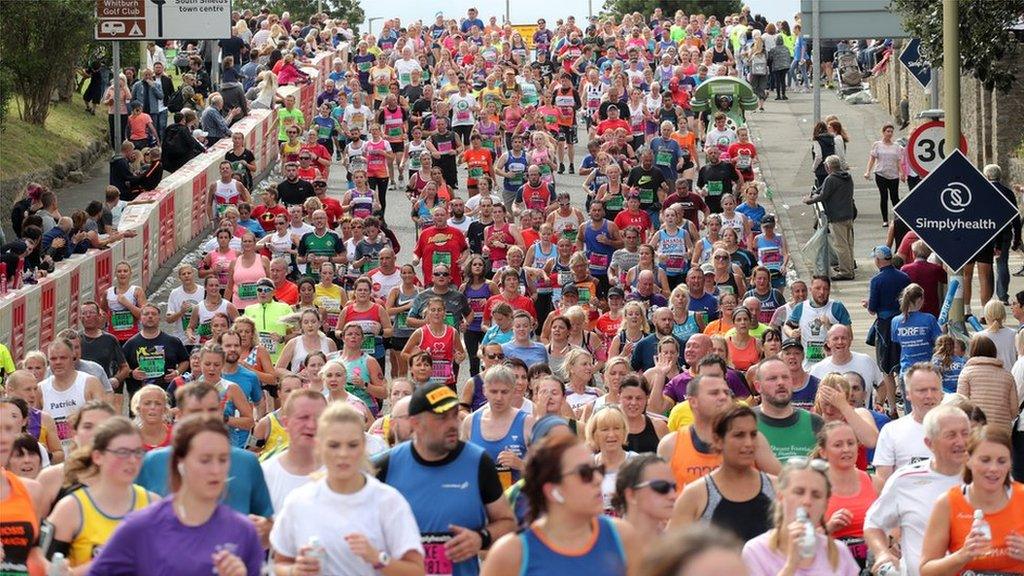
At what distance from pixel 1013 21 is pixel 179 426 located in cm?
1998

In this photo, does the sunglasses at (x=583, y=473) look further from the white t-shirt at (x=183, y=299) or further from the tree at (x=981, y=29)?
the tree at (x=981, y=29)

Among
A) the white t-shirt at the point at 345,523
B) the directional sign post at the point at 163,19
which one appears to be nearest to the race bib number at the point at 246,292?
the white t-shirt at the point at 345,523

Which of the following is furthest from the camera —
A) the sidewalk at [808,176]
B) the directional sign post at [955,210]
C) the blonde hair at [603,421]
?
the sidewalk at [808,176]

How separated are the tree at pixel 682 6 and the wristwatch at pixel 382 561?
67.1m

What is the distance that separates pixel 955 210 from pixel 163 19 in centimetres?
2354

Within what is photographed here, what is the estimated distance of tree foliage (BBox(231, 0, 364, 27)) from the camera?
74119 millimetres

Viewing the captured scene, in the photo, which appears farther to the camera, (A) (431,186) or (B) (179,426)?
(A) (431,186)

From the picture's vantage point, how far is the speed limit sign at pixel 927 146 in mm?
18172

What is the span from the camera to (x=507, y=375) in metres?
11.2

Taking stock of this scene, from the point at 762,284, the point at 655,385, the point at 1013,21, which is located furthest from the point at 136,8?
the point at 655,385

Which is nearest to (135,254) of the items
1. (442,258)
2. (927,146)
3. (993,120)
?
(442,258)

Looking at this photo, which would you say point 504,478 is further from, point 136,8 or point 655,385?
point 136,8

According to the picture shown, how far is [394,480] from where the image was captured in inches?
339

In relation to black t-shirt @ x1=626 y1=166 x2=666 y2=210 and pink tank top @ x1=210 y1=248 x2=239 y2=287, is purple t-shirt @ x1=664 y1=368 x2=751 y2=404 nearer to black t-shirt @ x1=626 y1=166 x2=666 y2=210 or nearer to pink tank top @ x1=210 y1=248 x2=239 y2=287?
pink tank top @ x1=210 y1=248 x2=239 y2=287
